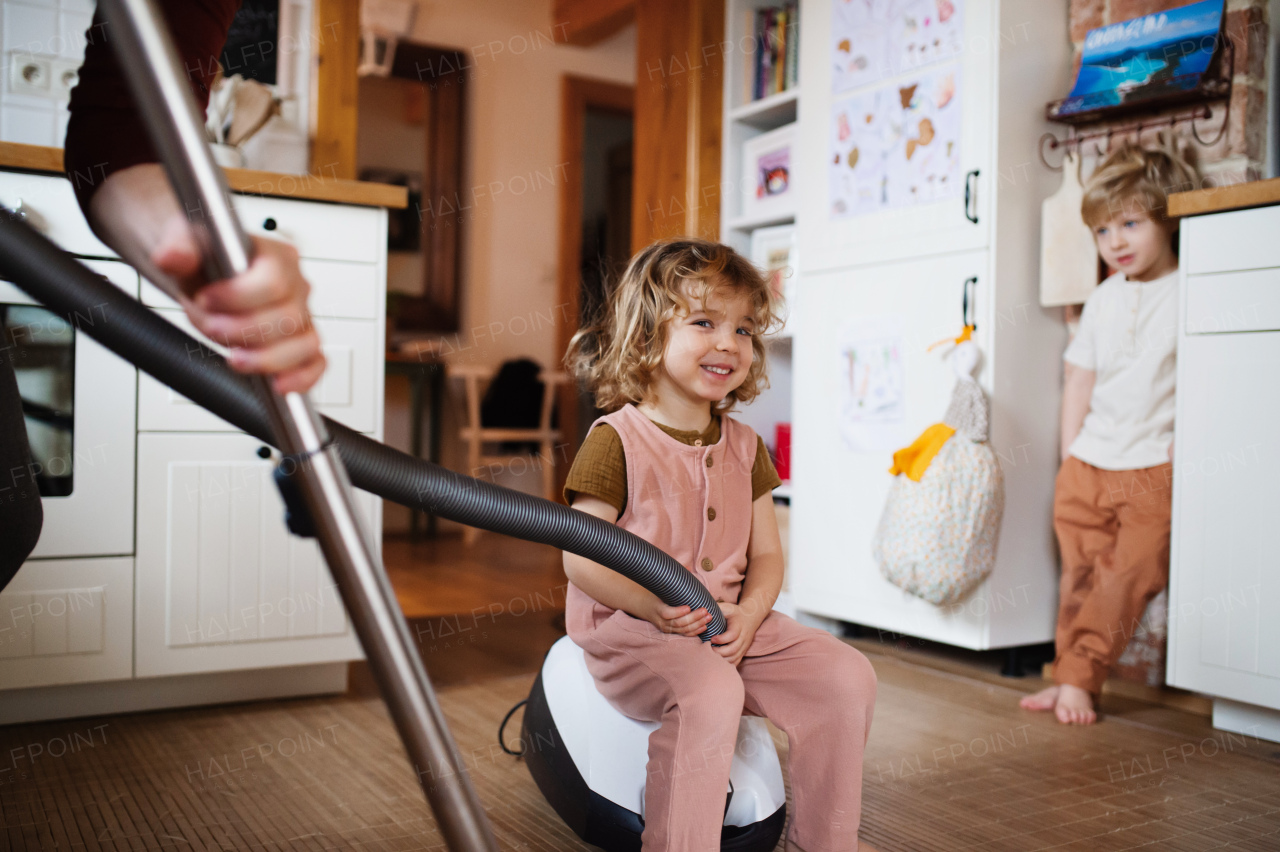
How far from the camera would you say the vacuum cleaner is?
37cm

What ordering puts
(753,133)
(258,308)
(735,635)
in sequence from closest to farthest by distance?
(258,308)
(735,635)
(753,133)

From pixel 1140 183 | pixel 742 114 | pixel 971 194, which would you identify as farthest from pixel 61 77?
pixel 1140 183

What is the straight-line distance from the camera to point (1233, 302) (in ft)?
5.24

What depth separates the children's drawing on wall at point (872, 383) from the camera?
7.22 ft

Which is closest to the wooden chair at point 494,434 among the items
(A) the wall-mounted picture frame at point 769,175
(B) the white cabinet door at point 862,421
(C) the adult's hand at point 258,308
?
(A) the wall-mounted picture frame at point 769,175

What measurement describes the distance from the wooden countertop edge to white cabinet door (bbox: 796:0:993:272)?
3.49 ft

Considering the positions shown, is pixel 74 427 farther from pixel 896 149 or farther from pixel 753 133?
pixel 753 133

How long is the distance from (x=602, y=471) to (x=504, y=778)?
1.77 feet

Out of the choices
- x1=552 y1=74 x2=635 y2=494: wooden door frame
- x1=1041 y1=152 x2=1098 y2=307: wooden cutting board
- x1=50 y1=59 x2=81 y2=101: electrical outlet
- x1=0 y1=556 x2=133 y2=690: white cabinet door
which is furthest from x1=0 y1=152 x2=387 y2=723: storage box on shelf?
x1=552 y1=74 x2=635 y2=494: wooden door frame

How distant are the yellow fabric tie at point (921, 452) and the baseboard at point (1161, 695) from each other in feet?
1.70

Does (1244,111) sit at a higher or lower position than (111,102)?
higher

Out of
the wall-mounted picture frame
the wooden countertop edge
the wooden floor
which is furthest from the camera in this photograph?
the wall-mounted picture frame

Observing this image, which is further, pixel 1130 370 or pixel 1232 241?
pixel 1130 370

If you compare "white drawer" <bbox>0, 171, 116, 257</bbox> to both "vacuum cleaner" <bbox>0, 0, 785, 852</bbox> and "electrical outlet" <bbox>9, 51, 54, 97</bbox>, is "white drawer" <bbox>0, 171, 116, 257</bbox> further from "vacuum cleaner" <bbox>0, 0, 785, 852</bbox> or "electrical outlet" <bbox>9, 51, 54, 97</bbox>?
"vacuum cleaner" <bbox>0, 0, 785, 852</bbox>
